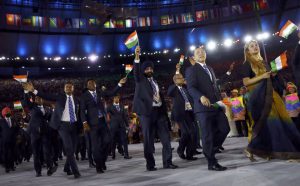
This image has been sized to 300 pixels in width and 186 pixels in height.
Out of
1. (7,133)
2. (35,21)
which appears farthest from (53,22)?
(7,133)

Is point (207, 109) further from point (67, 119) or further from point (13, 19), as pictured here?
point (13, 19)

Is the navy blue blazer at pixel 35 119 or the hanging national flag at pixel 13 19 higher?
the hanging national flag at pixel 13 19

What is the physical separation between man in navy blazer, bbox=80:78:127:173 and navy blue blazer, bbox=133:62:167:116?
1.10 meters

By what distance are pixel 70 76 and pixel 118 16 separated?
42.0ft

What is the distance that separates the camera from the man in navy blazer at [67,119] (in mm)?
6328

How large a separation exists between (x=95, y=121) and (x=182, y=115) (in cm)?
202

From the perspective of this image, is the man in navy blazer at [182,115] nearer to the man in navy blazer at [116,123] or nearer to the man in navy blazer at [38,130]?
the man in navy blazer at [116,123]

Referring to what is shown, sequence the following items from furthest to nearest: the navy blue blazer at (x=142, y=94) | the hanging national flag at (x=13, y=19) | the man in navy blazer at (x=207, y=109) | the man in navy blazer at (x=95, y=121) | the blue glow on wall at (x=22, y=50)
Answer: the blue glow on wall at (x=22, y=50) → the hanging national flag at (x=13, y=19) → the man in navy blazer at (x=95, y=121) → the navy blue blazer at (x=142, y=94) → the man in navy blazer at (x=207, y=109)

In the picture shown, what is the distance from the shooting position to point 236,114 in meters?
13.2

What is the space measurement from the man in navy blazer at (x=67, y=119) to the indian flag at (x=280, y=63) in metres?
3.87

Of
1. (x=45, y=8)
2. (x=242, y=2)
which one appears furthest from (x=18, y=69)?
(x=242, y=2)

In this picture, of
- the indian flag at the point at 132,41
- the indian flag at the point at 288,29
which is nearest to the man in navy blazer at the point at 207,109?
the indian flag at the point at 288,29

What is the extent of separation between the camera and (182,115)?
763cm

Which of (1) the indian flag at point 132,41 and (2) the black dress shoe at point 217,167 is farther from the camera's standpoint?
(1) the indian flag at point 132,41
